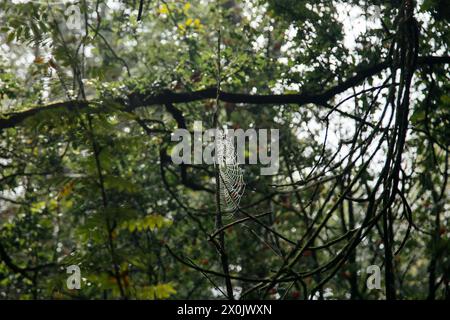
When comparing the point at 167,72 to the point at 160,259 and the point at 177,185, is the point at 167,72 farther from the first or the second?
the point at 160,259

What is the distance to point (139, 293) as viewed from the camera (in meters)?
3.36

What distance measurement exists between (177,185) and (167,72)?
96.9 inches

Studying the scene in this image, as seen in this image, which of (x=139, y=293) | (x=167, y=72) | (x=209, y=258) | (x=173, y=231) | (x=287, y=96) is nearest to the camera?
(x=139, y=293)

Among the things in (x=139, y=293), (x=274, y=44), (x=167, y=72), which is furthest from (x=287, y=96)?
(x=139, y=293)

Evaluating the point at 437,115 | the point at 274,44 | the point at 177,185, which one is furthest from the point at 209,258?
the point at 437,115

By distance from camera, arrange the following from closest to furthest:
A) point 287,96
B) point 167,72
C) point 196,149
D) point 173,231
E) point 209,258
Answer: point 287,96 → point 167,72 → point 196,149 → point 173,231 → point 209,258

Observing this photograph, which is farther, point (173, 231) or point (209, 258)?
point (209, 258)

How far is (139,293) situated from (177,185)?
5373mm

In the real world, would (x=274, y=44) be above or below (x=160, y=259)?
above
